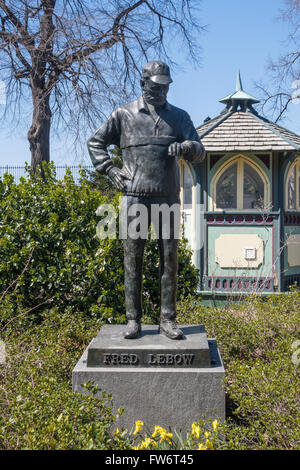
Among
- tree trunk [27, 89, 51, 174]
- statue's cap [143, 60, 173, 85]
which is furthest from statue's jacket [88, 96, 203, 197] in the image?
tree trunk [27, 89, 51, 174]

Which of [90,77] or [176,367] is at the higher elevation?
[90,77]

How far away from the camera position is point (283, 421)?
10.5 feet

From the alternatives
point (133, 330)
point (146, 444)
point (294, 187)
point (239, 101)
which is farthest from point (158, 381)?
point (239, 101)

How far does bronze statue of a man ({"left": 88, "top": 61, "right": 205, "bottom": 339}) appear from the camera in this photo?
151 inches

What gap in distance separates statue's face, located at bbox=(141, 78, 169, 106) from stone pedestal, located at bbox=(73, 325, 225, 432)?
6.33ft

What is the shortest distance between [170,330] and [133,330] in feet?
1.00

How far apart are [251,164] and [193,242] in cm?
195

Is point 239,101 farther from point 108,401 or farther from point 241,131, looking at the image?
point 108,401

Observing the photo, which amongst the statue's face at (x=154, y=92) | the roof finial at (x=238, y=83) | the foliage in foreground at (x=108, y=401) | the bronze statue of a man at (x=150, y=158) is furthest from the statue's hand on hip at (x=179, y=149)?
the roof finial at (x=238, y=83)

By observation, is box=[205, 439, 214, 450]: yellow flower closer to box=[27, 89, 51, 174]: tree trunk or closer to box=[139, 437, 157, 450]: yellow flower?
box=[139, 437, 157, 450]: yellow flower

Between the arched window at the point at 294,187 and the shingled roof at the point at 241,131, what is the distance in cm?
56

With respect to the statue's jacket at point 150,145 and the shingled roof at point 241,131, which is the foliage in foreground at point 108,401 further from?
the shingled roof at point 241,131
